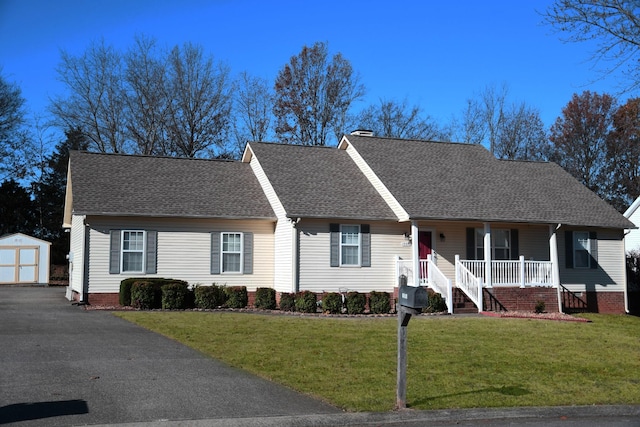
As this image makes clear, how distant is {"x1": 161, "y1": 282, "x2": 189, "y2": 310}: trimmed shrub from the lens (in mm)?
21703

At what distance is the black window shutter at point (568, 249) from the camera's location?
2698 centimetres

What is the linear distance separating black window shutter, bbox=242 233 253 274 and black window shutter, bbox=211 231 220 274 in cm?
93

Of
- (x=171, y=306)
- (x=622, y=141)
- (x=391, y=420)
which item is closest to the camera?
(x=391, y=420)

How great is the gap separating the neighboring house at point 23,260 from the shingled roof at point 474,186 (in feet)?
53.5

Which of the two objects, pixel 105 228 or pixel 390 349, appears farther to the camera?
pixel 105 228

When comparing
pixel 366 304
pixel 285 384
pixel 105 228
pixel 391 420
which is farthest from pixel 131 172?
pixel 391 420

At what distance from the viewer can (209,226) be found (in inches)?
971

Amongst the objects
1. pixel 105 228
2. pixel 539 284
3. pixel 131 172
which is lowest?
pixel 539 284

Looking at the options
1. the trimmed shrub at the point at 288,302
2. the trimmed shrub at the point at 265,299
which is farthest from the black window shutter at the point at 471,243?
the trimmed shrub at the point at 265,299

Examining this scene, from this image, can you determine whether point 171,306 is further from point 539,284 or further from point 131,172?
point 539,284

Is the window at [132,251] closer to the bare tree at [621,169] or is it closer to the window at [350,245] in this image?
the window at [350,245]

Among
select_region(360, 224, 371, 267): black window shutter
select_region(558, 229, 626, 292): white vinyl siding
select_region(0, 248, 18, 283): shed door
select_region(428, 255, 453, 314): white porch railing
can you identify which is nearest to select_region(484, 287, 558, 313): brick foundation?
select_region(428, 255, 453, 314): white porch railing

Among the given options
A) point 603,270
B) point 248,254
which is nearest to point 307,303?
point 248,254

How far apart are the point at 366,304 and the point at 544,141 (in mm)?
36773
